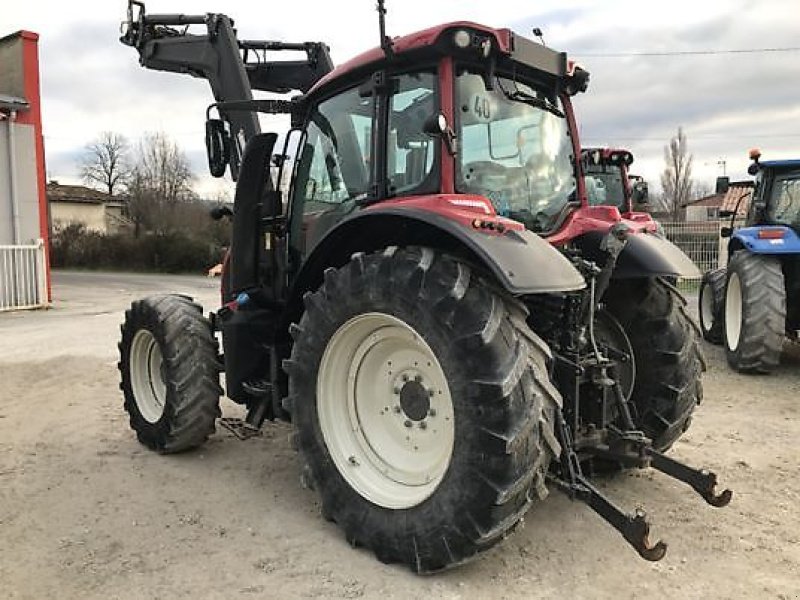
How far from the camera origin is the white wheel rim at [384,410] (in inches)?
134

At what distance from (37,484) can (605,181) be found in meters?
10.3

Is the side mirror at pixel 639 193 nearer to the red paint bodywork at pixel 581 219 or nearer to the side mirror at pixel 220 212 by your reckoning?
the red paint bodywork at pixel 581 219

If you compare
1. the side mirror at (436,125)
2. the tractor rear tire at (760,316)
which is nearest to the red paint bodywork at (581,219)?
the side mirror at (436,125)

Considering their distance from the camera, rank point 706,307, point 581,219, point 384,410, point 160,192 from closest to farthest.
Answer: point 384,410, point 581,219, point 706,307, point 160,192

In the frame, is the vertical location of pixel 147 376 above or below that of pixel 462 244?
below

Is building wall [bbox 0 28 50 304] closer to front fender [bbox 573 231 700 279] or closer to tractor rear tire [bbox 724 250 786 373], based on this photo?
tractor rear tire [bbox 724 250 786 373]

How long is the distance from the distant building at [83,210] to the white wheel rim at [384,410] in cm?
4098

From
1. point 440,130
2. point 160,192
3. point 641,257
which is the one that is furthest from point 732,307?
point 160,192

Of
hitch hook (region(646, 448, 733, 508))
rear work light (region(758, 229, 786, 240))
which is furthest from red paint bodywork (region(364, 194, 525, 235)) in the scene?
rear work light (region(758, 229, 786, 240))

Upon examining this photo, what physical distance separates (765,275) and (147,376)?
6.17 meters

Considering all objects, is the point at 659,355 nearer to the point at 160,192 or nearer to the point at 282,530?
the point at 282,530

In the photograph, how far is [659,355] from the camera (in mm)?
4234

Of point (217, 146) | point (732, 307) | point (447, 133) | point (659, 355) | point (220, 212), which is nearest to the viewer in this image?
point (447, 133)

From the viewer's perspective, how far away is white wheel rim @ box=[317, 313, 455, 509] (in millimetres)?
3408
